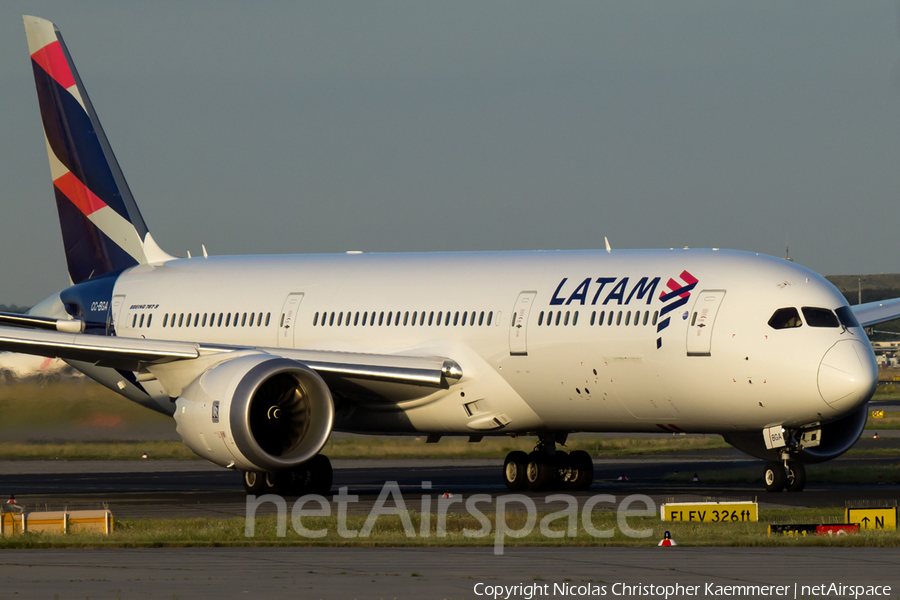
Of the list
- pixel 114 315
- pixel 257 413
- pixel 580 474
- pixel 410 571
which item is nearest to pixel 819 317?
pixel 580 474

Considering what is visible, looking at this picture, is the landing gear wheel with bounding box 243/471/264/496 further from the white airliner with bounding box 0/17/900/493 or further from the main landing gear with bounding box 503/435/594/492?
the main landing gear with bounding box 503/435/594/492

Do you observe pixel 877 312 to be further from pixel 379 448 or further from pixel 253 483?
pixel 379 448

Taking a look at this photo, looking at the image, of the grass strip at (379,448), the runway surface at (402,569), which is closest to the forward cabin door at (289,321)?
the runway surface at (402,569)

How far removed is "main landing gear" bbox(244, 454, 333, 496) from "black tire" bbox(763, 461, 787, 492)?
27.5ft

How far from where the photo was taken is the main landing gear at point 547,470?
1104 inches

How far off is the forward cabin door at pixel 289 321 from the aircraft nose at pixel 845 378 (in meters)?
11.2

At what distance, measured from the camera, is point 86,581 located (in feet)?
43.5

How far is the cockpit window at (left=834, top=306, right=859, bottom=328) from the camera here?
23547 mm

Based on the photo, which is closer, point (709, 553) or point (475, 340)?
point (709, 553)

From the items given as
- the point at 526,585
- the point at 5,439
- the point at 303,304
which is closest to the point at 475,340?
the point at 303,304

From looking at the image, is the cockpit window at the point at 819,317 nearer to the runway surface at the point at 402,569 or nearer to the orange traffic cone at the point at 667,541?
the runway surface at the point at 402,569

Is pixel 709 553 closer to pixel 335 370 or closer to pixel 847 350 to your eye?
pixel 847 350

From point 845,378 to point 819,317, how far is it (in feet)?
4.09

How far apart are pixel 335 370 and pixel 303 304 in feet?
13.1
